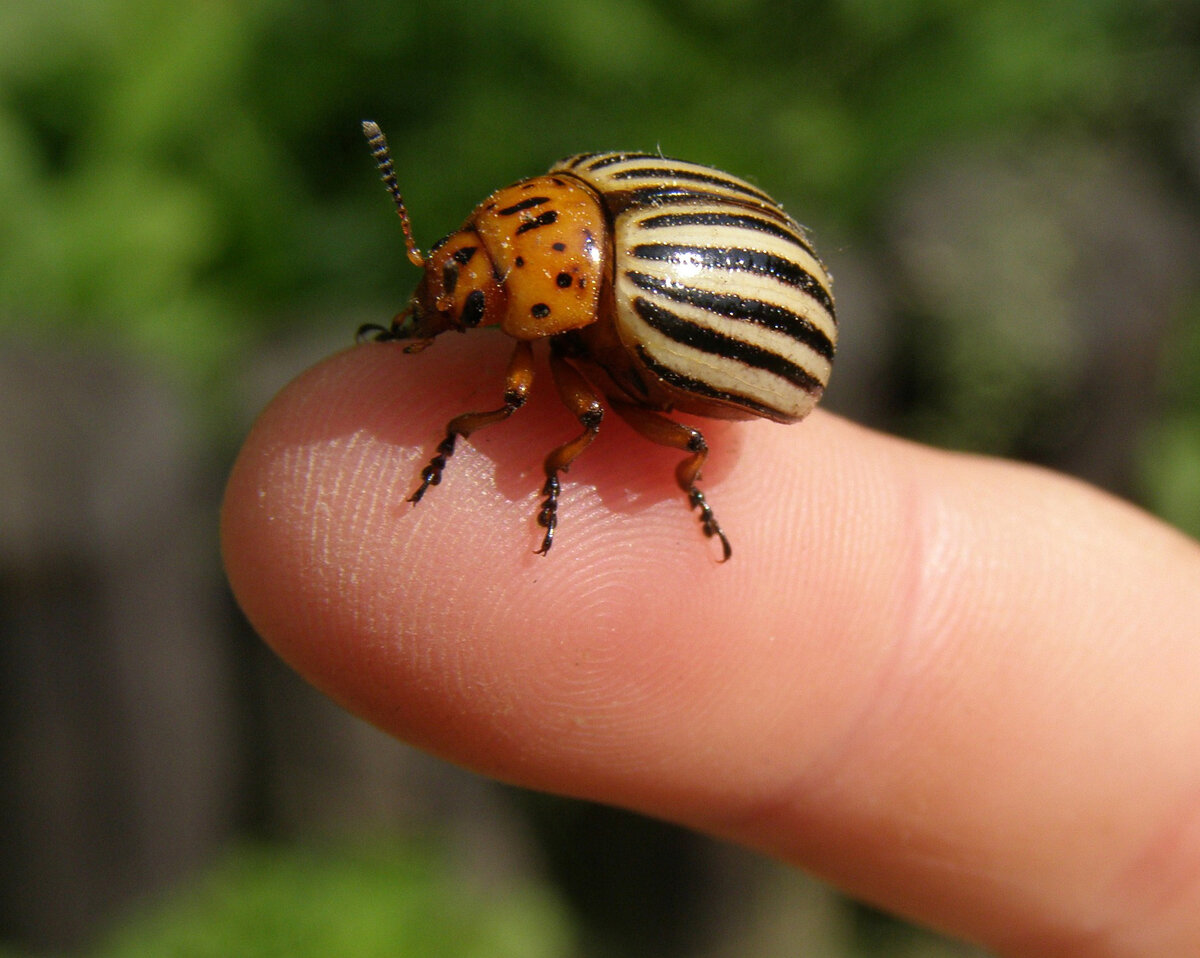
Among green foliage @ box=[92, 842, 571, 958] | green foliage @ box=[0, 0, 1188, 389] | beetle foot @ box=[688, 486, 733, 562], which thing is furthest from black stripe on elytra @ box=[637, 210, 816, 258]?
green foliage @ box=[92, 842, 571, 958]

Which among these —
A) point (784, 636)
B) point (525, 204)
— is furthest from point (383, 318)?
point (784, 636)

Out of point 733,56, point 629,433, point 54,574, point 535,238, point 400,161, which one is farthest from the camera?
point 733,56

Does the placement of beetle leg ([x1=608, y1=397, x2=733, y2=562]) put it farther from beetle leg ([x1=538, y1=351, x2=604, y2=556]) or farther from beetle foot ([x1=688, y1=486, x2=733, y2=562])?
beetle leg ([x1=538, y1=351, x2=604, y2=556])

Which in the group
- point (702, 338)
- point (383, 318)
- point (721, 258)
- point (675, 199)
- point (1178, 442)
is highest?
point (675, 199)

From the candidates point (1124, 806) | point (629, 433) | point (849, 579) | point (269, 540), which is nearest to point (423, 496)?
point (269, 540)

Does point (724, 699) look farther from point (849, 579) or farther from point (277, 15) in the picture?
point (277, 15)

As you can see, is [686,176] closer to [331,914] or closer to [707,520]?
[707,520]
